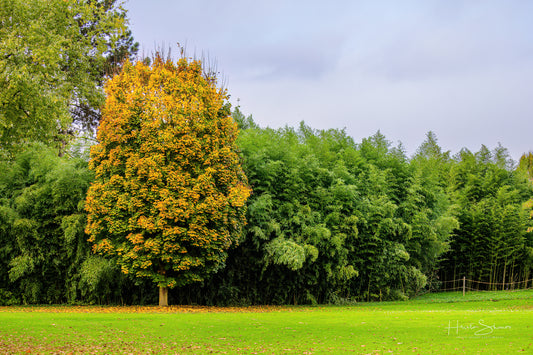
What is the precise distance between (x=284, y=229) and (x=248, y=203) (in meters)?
2.03

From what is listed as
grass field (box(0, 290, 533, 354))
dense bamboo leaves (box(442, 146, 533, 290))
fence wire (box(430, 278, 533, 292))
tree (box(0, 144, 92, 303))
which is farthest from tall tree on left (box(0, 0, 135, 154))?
fence wire (box(430, 278, 533, 292))

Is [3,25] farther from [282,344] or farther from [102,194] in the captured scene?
[282,344]

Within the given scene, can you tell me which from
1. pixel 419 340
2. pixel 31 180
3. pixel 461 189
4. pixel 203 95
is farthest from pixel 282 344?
pixel 461 189

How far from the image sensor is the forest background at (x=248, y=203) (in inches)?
536

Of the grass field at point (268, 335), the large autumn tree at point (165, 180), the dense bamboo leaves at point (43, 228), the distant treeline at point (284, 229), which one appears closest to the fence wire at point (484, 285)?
the distant treeline at point (284, 229)

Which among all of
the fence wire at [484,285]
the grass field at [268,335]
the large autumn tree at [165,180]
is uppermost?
the large autumn tree at [165,180]

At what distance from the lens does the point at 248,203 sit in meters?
20.5

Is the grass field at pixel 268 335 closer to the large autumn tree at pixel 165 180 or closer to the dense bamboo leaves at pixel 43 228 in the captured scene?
the large autumn tree at pixel 165 180

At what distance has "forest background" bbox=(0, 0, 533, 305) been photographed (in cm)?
1362

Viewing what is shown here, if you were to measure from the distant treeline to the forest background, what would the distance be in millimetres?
62

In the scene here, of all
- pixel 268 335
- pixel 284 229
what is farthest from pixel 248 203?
pixel 268 335

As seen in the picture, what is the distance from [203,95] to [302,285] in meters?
10.2

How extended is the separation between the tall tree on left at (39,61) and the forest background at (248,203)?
0.13 ft

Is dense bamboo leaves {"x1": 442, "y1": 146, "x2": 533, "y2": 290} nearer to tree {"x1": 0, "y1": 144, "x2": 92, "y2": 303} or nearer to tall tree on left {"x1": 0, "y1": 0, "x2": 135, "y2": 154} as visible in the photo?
tree {"x1": 0, "y1": 144, "x2": 92, "y2": 303}
